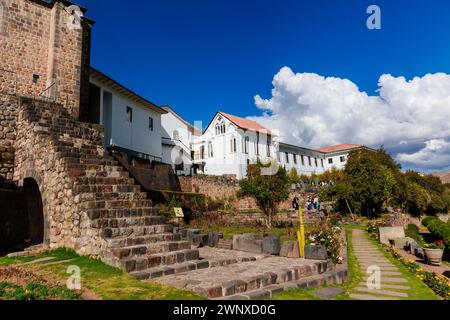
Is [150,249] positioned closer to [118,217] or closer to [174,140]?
[118,217]

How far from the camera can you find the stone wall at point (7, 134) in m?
12.6

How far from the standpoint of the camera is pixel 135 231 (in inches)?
310

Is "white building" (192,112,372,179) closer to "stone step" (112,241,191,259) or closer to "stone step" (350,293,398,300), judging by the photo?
"stone step" (112,241,191,259)

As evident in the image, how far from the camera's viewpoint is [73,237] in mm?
8000

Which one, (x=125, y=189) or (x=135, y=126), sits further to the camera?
(x=135, y=126)

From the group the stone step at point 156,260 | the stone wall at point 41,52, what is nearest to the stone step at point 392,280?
the stone step at point 156,260

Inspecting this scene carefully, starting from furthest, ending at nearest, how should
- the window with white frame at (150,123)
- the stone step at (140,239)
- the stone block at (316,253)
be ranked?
the window with white frame at (150,123) → the stone block at (316,253) → the stone step at (140,239)

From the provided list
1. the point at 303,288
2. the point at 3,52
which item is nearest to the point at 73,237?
the point at 303,288

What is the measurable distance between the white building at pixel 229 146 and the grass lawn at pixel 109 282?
31.6 meters

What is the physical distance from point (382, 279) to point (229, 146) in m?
32.3

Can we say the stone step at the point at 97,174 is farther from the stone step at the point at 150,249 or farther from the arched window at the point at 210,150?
the arched window at the point at 210,150

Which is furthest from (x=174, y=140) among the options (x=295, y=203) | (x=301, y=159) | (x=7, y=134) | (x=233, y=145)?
(x=7, y=134)

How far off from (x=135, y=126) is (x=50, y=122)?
51.2 ft
